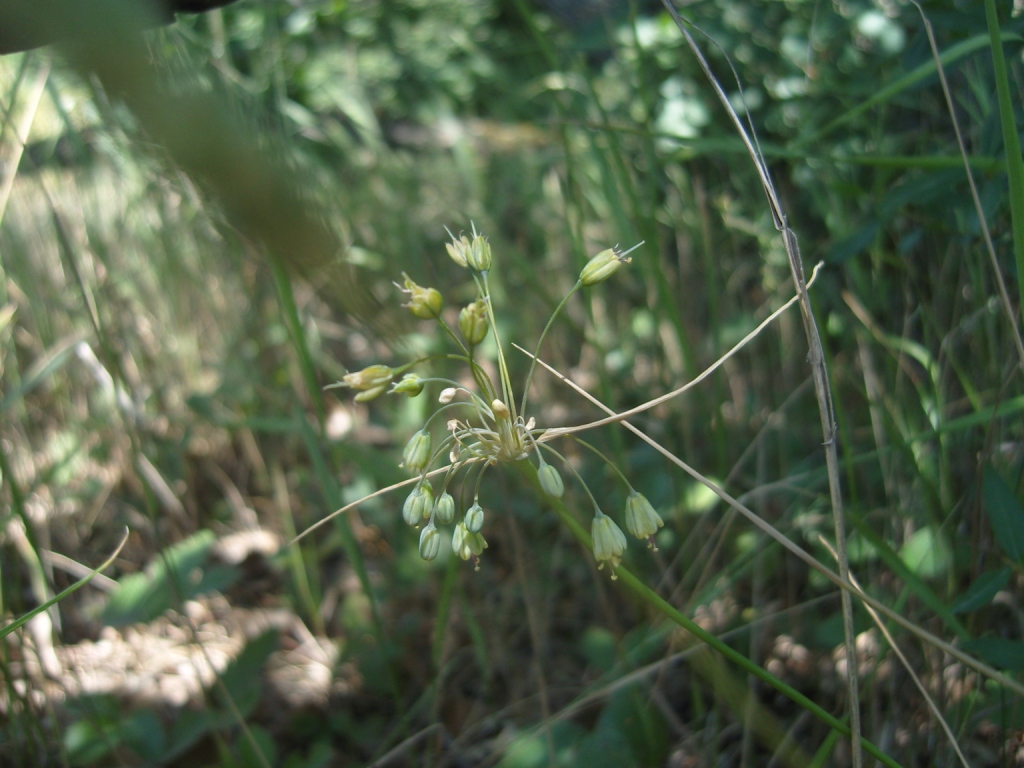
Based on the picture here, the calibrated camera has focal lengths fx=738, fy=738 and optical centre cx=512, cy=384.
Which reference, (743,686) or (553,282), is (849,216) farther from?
(743,686)

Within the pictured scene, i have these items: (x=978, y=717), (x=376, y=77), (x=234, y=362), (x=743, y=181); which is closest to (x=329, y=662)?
(x=234, y=362)

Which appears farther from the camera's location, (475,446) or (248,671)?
(248,671)

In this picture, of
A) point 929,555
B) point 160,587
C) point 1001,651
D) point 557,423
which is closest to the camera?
point 1001,651

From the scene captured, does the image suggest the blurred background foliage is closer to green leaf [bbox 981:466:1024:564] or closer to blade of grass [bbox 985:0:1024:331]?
green leaf [bbox 981:466:1024:564]

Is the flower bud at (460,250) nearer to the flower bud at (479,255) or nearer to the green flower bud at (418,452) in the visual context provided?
the flower bud at (479,255)

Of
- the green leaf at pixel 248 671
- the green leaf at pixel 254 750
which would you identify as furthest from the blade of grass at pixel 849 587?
the green leaf at pixel 248 671

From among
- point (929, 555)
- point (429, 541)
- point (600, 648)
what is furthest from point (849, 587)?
point (600, 648)

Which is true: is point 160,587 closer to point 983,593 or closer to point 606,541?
point 606,541

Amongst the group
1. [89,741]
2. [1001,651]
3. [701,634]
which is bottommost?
[89,741]
